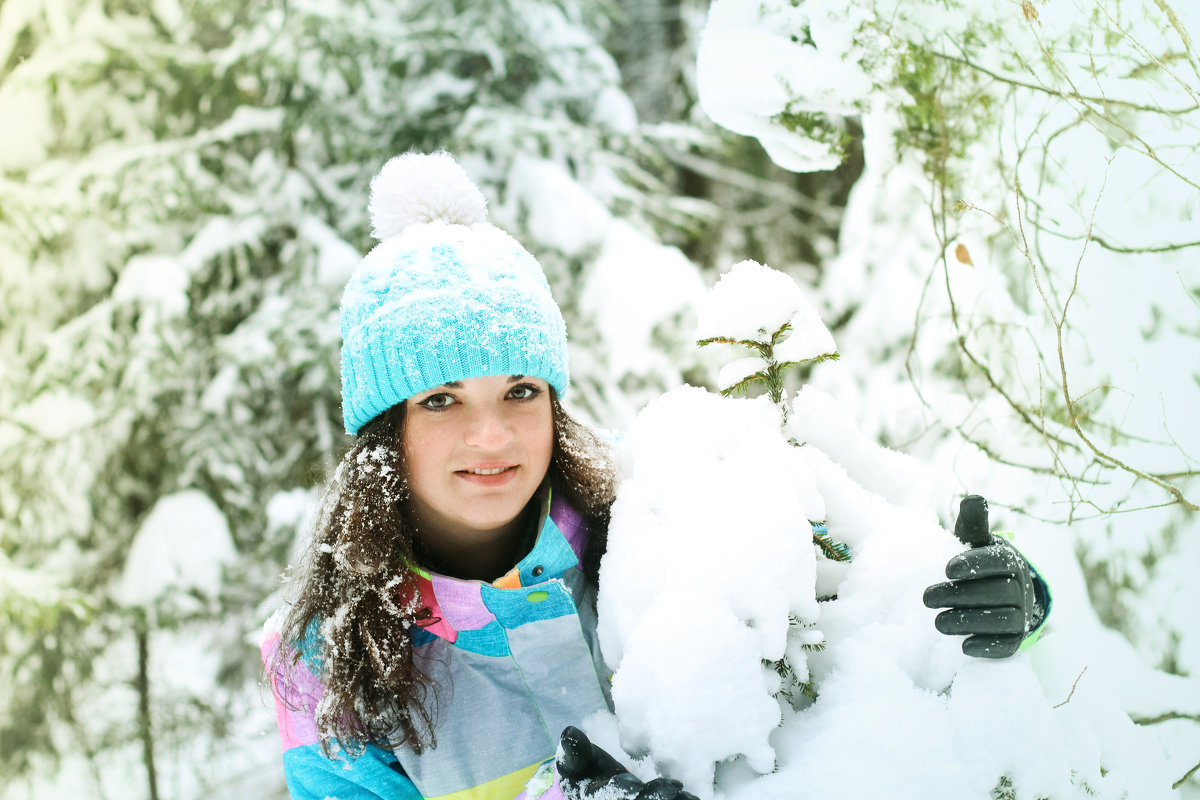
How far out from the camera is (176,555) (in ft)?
13.2

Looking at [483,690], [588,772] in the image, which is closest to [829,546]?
[588,772]

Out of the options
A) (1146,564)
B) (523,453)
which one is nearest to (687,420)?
(523,453)

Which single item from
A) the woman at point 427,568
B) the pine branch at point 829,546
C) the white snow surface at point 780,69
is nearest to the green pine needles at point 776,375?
the pine branch at point 829,546

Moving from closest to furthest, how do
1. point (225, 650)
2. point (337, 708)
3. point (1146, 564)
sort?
point (337, 708)
point (1146, 564)
point (225, 650)

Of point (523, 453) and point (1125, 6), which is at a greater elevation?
point (1125, 6)

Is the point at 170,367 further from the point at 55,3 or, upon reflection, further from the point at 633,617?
the point at 633,617

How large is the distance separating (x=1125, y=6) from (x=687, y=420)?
48.8 inches

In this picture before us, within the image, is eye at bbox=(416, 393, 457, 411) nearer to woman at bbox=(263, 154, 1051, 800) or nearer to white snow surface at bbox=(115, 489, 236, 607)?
woman at bbox=(263, 154, 1051, 800)

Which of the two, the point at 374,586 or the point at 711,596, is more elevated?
the point at 711,596

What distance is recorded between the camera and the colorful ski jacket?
166 centimetres

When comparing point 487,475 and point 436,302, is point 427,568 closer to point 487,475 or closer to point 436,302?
point 487,475

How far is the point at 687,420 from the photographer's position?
133 cm

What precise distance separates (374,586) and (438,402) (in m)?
0.45

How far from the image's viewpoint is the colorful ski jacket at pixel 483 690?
1661 mm
